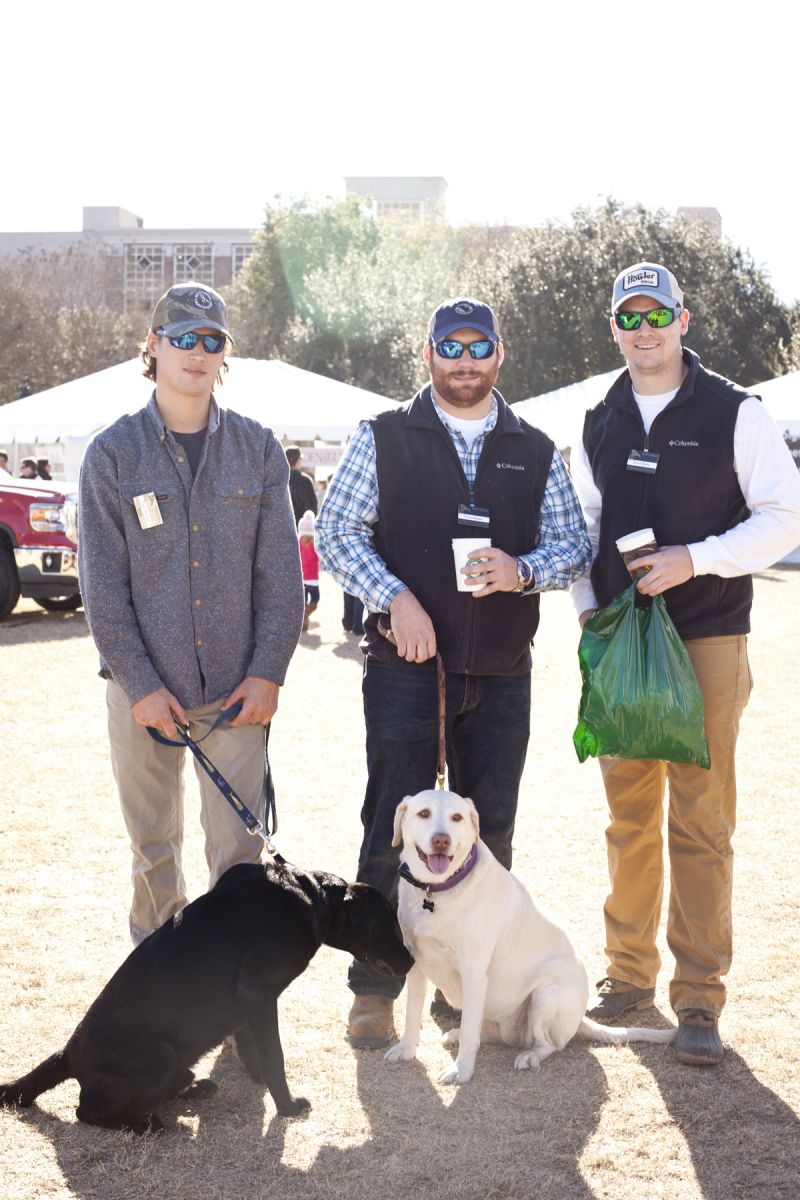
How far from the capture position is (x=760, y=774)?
7.09 metres

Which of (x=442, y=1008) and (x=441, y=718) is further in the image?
(x=442, y=1008)

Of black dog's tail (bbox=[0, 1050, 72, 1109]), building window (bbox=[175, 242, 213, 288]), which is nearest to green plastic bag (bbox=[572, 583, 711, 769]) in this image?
black dog's tail (bbox=[0, 1050, 72, 1109])

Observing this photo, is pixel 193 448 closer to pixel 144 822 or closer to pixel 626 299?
pixel 144 822

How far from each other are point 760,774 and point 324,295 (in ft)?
120

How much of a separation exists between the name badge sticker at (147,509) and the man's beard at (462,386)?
98cm

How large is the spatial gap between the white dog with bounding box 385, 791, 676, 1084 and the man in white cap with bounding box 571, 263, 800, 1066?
0.32m

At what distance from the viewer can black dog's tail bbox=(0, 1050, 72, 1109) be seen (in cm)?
308

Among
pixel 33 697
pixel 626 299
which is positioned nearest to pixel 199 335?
pixel 626 299

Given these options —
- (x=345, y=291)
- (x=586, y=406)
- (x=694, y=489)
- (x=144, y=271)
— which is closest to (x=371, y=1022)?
(x=694, y=489)

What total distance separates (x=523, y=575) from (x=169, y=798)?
1.29 meters

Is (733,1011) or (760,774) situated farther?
(760,774)

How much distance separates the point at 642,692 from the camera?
3.58 m

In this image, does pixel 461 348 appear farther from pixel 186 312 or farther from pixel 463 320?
pixel 186 312

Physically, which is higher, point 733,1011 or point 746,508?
point 746,508
